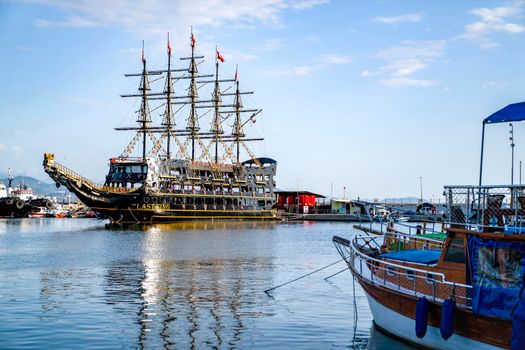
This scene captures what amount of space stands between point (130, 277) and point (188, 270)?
431 cm

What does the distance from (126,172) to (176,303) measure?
71.2 metres

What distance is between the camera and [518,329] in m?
14.4

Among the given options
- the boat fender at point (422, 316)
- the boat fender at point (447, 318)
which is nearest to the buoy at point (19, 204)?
the boat fender at point (422, 316)

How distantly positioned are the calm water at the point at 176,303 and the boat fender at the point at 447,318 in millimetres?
3675

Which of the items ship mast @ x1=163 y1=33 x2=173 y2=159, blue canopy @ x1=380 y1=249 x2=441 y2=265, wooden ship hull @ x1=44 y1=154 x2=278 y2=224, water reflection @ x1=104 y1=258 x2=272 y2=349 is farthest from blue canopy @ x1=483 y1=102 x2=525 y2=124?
ship mast @ x1=163 y1=33 x2=173 y2=159

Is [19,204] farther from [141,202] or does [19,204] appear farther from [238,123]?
[141,202]

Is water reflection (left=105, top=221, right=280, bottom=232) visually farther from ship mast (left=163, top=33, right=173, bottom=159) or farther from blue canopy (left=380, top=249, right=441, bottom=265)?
blue canopy (left=380, top=249, right=441, bottom=265)

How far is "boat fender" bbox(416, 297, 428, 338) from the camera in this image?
16.9 meters

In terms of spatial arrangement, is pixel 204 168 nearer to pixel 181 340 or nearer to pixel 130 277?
pixel 130 277

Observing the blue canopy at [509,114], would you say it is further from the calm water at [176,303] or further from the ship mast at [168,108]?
the ship mast at [168,108]

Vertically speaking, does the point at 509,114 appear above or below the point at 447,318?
above

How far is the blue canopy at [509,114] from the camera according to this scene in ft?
62.4

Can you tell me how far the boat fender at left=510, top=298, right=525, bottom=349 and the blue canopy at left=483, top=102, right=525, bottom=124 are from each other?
6432mm

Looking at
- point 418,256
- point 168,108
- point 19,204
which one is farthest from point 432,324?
point 19,204
